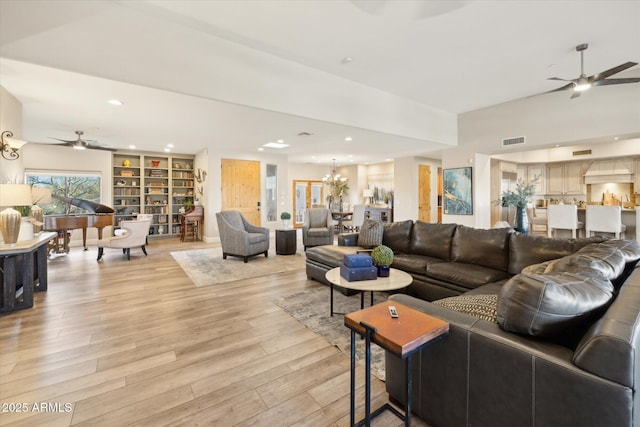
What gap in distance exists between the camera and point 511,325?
4.14 feet

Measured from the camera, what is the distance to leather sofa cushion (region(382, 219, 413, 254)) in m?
4.12

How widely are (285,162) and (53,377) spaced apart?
7867 millimetres

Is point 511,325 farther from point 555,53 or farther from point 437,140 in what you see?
point 437,140

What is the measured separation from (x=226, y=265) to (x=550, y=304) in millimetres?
5029

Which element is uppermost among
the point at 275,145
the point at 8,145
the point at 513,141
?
the point at 275,145

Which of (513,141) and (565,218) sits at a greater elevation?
(513,141)

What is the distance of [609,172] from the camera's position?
7398mm

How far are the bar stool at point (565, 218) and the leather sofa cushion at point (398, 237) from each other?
13.4 ft

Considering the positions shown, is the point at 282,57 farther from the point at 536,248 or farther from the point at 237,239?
the point at 536,248

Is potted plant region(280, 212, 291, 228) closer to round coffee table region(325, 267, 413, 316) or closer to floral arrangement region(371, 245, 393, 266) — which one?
round coffee table region(325, 267, 413, 316)

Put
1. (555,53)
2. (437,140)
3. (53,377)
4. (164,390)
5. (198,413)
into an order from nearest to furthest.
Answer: (198,413), (164,390), (53,377), (555,53), (437,140)

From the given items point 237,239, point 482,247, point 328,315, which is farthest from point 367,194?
point 328,315

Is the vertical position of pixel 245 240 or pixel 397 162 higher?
pixel 397 162

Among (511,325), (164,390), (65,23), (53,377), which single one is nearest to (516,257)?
(511,325)
